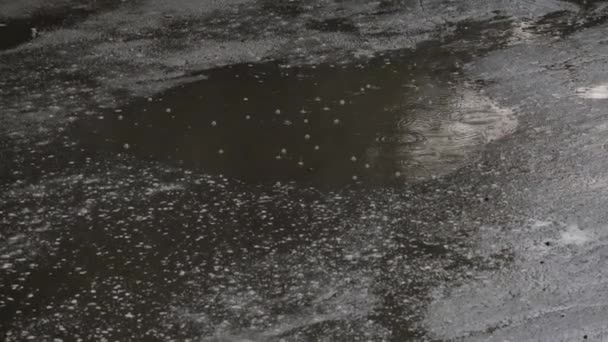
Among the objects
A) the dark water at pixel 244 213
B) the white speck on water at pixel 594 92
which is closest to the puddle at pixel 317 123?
the dark water at pixel 244 213

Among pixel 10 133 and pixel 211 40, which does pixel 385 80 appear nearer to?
pixel 211 40

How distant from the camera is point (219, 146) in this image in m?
7.04

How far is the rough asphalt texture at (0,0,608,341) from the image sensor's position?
4.95m

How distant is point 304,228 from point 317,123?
1.67 m

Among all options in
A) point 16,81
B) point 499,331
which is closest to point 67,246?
point 499,331

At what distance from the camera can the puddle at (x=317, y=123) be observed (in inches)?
263

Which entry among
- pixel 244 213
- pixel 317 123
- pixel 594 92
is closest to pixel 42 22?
pixel 317 123

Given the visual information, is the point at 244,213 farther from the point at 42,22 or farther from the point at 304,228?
the point at 42,22

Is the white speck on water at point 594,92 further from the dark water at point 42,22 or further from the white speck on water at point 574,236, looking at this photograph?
the dark water at point 42,22

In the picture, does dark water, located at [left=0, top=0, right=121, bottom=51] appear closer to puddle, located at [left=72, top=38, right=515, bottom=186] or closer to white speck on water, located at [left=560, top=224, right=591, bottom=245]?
puddle, located at [left=72, top=38, right=515, bottom=186]

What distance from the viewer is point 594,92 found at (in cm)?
786

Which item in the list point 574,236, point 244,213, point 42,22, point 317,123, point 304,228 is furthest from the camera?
point 42,22

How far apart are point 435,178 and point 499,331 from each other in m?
1.84

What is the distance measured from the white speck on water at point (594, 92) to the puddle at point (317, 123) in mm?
820
